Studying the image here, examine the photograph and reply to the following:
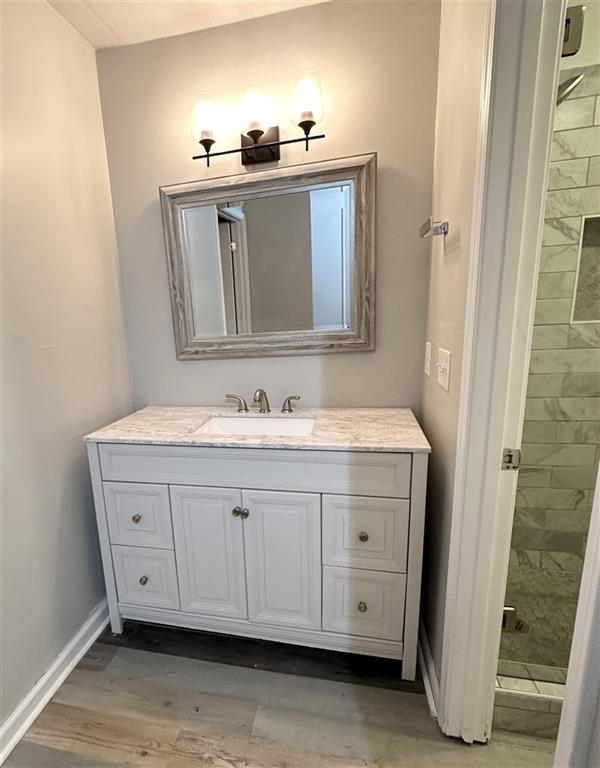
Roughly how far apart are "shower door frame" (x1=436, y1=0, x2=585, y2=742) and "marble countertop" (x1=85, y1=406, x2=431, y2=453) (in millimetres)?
246

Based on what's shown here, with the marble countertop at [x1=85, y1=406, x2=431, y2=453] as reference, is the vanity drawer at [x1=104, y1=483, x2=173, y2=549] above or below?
below

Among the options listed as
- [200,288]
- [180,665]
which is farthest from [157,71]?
[180,665]

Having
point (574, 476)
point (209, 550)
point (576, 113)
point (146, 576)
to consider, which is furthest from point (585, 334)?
point (146, 576)

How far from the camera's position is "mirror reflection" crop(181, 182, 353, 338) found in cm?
158

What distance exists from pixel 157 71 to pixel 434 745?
2.78m

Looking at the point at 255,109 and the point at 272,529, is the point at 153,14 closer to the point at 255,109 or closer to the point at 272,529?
the point at 255,109

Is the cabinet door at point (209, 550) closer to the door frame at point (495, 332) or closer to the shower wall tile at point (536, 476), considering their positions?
the door frame at point (495, 332)

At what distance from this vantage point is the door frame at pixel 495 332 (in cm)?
81

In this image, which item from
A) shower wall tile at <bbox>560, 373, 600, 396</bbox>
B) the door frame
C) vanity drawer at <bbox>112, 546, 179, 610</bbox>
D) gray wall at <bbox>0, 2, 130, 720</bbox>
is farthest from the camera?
shower wall tile at <bbox>560, 373, 600, 396</bbox>

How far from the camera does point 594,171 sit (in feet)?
4.82

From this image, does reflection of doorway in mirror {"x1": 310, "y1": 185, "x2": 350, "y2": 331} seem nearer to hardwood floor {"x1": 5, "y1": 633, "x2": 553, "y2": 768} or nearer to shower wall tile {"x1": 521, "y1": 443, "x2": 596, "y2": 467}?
shower wall tile {"x1": 521, "y1": 443, "x2": 596, "y2": 467}

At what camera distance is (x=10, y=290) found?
4.05ft

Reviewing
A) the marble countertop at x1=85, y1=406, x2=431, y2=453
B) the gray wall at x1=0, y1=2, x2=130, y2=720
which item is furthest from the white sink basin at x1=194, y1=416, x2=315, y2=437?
the gray wall at x1=0, y1=2, x2=130, y2=720

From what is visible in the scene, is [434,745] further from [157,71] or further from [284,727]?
[157,71]
